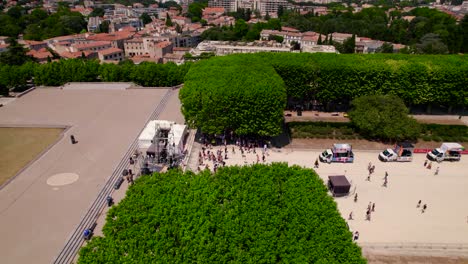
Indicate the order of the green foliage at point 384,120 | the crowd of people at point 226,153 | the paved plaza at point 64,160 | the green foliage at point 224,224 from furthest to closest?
the green foliage at point 384,120, the crowd of people at point 226,153, the paved plaza at point 64,160, the green foliage at point 224,224

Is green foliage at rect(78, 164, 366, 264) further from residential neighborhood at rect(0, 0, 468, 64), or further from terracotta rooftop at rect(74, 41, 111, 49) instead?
terracotta rooftop at rect(74, 41, 111, 49)

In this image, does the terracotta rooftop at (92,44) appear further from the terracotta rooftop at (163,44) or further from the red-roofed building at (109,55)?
the terracotta rooftop at (163,44)

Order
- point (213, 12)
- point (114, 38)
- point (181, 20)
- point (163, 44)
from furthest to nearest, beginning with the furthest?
point (213, 12) → point (181, 20) → point (114, 38) → point (163, 44)

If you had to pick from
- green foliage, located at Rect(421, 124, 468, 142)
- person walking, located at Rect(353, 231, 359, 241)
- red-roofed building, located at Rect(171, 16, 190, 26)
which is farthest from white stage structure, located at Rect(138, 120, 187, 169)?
red-roofed building, located at Rect(171, 16, 190, 26)

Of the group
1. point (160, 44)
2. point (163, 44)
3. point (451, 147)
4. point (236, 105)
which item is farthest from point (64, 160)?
point (163, 44)

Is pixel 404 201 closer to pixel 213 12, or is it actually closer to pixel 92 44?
pixel 92 44

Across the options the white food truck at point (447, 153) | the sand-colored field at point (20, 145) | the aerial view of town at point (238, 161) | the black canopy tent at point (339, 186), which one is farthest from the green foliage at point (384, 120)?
the sand-colored field at point (20, 145)
